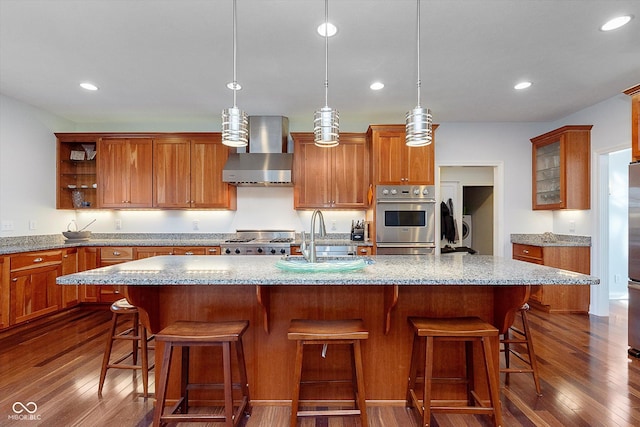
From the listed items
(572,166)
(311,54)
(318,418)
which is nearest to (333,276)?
(318,418)

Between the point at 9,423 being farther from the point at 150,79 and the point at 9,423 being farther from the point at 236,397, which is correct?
the point at 150,79

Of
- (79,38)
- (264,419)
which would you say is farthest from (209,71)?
(264,419)

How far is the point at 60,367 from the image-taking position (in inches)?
105

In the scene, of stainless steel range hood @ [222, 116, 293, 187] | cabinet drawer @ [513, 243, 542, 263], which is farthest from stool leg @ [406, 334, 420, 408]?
cabinet drawer @ [513, 243, 542, 263]

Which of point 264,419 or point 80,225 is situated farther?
point 80,225

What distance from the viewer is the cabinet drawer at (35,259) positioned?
138 inches

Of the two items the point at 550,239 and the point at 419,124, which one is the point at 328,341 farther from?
the point at 550,239

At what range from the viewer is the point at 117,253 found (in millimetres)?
4301

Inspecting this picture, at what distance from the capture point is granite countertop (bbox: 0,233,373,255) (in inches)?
150

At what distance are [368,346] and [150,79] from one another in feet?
10.3

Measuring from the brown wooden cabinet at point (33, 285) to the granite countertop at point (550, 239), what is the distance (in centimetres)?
585

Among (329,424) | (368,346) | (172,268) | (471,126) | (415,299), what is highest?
(471,126)

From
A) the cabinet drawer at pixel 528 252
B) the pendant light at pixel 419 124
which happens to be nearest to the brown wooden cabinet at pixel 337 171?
the cabinet drawer at pixel 528 252

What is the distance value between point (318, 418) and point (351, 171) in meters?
3.07
